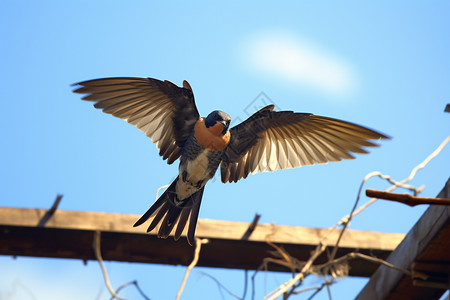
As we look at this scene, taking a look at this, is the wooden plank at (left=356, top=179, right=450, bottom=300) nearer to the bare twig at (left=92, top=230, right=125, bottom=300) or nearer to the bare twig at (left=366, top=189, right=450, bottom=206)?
the bare twig at (left=366, top=189, right=450, bottom=206)

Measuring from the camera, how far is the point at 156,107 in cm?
263

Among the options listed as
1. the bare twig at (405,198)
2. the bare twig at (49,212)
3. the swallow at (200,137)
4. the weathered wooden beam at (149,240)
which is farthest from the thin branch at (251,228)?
the bare twig at (405,198)

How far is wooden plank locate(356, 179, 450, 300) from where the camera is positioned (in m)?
2.14

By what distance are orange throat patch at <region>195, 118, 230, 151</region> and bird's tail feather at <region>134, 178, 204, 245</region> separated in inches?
11.5

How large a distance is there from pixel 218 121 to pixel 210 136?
0.09 meters

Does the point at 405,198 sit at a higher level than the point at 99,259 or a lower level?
higher

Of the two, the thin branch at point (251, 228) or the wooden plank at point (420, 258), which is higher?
the wooden plank at point (420, 258)

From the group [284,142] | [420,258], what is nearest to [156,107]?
[284,142]

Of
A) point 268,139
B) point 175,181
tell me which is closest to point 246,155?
point 268,139

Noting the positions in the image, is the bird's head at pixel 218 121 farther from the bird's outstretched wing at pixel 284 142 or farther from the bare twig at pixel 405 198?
the bare twig at pixel 405 198

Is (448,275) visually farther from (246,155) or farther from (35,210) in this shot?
(35,210)

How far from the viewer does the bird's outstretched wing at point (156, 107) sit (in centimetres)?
251

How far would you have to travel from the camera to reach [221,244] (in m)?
2.87

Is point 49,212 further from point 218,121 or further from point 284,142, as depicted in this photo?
point 284,142
